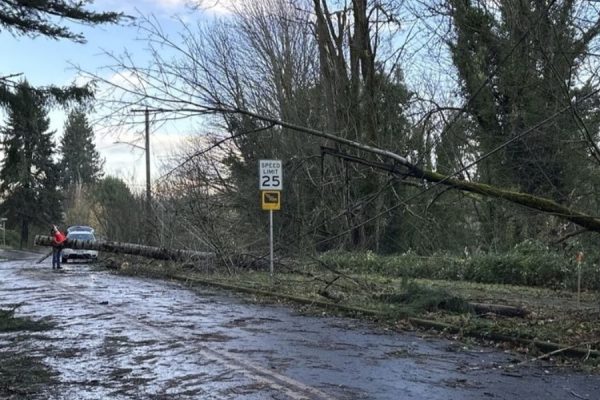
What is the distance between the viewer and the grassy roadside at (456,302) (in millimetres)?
10062

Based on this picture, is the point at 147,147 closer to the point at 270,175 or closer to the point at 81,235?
the point at 270,175

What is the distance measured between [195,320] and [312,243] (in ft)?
26.8

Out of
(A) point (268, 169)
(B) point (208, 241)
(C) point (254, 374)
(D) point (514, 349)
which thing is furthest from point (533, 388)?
(B) point (208, 241)

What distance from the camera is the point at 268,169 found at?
1791cm

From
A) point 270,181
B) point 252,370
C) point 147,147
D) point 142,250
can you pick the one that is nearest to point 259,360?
point 252,370

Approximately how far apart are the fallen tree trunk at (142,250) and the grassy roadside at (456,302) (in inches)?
74.2

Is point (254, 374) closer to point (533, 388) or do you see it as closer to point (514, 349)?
point (533, 388)

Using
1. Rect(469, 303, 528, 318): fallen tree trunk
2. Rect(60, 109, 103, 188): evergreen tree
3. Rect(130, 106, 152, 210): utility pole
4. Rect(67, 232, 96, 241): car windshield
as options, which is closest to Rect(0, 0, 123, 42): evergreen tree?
Rect(130, 106, 152, 210): utility pole

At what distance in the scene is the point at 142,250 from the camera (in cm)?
2534

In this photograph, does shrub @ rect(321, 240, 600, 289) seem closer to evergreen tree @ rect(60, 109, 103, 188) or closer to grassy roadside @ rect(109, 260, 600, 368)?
grassy roadside @ rect(109, 260, 600, 368)

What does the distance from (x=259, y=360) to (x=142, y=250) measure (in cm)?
1778

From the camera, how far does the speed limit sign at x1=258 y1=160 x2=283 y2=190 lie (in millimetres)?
17891

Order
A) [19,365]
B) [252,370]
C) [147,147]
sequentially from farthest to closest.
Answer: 1. [147,147]
2. [19,365]
3. [252,370]

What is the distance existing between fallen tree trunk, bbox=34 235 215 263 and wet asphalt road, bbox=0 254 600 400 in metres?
8.13
